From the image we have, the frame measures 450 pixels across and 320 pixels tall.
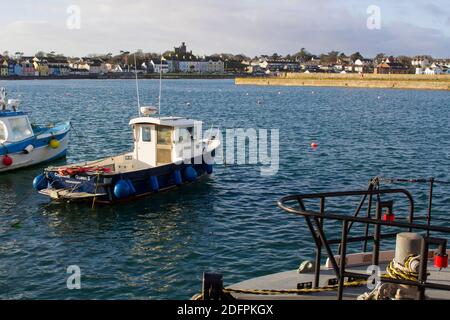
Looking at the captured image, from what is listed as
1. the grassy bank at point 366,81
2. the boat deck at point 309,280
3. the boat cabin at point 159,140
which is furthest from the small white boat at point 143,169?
the grassy bank at point 366,81

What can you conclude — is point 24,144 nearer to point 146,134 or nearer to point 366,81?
point 146,134

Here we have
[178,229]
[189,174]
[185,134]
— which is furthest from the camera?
[185,134]

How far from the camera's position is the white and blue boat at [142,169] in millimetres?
20391

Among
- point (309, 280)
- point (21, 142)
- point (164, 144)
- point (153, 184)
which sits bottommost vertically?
point (153, 184)

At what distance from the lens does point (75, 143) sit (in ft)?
131

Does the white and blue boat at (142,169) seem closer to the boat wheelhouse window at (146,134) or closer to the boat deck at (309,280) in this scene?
the boat wheelhouse window at (146,134)

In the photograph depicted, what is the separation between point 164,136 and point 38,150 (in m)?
9.61

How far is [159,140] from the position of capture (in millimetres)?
23672

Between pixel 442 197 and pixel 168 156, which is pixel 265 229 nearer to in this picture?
pixel 168 156

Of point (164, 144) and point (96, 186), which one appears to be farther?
point (164, 144)

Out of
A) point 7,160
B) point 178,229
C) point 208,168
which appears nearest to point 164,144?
point 208,168

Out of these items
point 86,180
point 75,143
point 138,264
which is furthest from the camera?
point 75,143

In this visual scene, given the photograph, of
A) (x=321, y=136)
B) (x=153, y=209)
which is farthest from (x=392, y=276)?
(x=321, y=136)

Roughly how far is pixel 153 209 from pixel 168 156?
3.65 m
